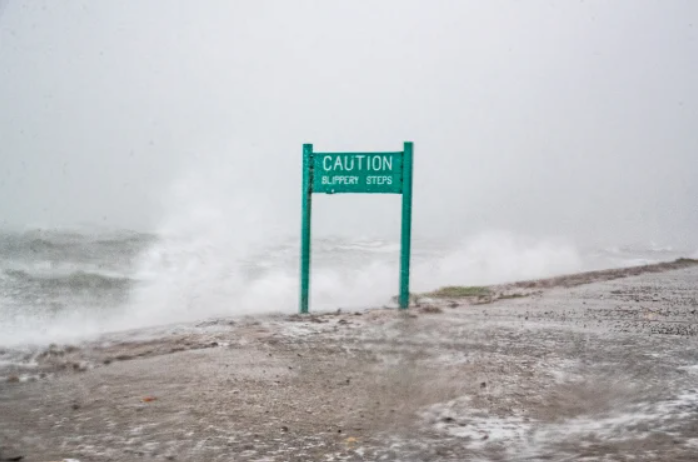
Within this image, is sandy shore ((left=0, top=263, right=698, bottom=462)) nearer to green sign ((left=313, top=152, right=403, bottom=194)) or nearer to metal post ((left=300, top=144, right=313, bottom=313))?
metal post ((left=300, top=144, right=313, bottom=313))

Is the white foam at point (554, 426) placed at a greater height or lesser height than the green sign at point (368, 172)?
lesser

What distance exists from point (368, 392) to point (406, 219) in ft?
13.5

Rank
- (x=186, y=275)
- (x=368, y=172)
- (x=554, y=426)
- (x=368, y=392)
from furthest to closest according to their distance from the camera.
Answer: (x=186, y=275) < (x=368, y=172) < (x=368, y=392) < (x=554, y=426)

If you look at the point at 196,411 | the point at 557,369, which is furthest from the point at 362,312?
the point at 196,411

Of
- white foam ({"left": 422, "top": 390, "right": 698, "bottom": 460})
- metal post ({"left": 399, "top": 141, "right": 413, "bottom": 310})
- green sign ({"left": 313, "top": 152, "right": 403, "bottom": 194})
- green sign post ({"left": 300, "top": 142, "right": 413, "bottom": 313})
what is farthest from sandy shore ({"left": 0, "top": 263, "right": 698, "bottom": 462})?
green sign ({"left": 313, "top": 152, "right": 403, "bottom": 194})

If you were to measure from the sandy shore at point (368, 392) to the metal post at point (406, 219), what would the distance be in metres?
0.89

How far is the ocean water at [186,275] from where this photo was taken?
372 inches

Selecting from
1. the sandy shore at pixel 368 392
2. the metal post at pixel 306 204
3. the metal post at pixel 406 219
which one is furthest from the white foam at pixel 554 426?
the metal post at pixel 306 204

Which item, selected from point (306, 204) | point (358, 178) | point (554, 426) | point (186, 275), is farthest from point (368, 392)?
point (186, 275)

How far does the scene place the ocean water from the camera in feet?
31.0

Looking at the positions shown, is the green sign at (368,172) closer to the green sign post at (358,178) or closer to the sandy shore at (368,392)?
the green sign post at (358,178)

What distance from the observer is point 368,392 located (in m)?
4.43

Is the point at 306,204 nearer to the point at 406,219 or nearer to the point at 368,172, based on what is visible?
the point at 368,172

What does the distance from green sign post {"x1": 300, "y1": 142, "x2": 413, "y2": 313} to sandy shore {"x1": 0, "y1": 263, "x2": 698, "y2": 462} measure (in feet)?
3.51
